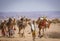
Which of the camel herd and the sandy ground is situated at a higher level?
the camel herd

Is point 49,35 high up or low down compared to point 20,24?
down

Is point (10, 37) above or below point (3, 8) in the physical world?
below

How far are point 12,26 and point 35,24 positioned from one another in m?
0.35

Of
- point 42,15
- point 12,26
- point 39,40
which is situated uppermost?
point 42,15

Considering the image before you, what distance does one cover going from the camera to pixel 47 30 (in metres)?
2.45

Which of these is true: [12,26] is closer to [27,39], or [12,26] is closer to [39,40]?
[27,39]

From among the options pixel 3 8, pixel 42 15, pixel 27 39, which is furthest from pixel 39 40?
pixel 3 8

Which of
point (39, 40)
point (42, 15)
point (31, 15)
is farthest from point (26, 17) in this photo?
point (39, 40)

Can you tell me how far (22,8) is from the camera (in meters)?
2.53

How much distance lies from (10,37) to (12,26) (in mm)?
167

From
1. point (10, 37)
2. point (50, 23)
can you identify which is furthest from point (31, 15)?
point (10, 37)

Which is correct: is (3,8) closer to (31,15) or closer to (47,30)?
(31,15)

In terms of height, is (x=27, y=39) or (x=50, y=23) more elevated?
(x=50, y=23)

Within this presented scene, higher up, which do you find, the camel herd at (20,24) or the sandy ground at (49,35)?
the camel herd at (20,24)
